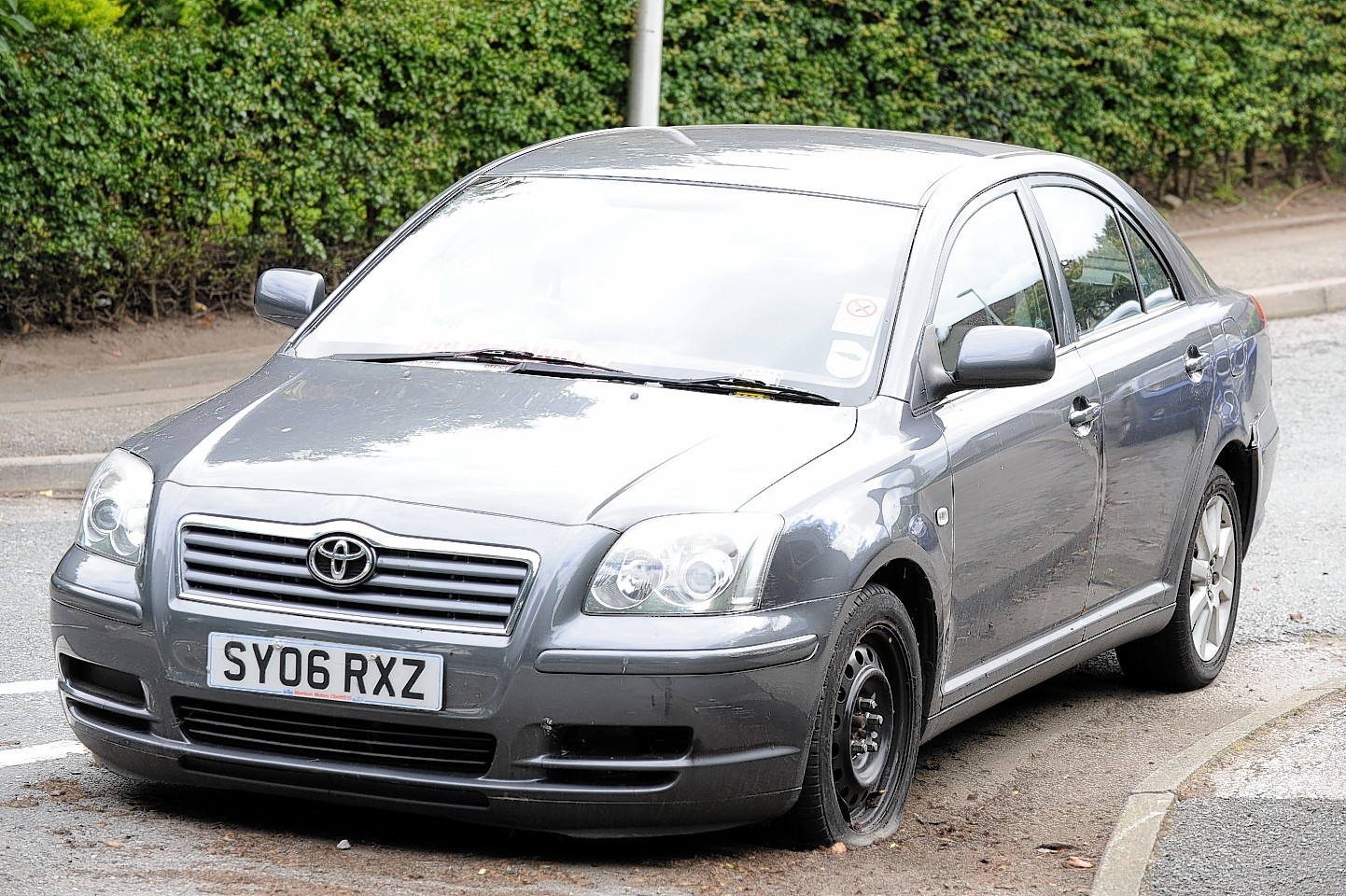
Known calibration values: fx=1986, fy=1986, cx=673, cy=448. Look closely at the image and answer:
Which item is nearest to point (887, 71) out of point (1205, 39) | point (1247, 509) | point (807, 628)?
point (1205, 39)

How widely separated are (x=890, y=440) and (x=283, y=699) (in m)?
1.61

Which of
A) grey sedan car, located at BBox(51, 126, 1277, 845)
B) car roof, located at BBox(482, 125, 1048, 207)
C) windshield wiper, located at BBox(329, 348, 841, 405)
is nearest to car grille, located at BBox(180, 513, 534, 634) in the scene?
grey sedan car, located at BBox(51, 126, 1277, 845)

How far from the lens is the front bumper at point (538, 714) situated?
427 centimetres

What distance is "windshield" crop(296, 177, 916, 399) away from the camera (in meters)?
5.20

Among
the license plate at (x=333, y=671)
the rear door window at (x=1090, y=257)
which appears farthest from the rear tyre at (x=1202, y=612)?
the license plate at (x=333, y=671)

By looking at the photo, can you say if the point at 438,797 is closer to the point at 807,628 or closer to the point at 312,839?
the point at 312,839

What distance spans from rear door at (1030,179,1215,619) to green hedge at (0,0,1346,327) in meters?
7.32

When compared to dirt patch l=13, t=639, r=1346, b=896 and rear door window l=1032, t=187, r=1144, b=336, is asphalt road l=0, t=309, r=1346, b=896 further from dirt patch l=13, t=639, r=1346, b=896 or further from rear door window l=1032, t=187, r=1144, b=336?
rear door window l=1032, t=187, r=1144, b=336

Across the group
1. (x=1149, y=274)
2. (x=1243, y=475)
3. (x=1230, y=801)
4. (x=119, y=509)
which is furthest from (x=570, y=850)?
(x=1243, y=475)

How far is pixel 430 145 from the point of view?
530 inches

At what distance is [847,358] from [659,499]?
3.05 ft

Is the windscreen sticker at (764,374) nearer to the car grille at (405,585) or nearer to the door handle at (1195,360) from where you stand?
the car grille at (405,585)

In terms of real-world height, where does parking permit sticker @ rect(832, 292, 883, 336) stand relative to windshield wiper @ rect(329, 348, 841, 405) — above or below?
above

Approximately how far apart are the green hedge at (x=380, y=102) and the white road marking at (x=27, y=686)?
6222 mm
